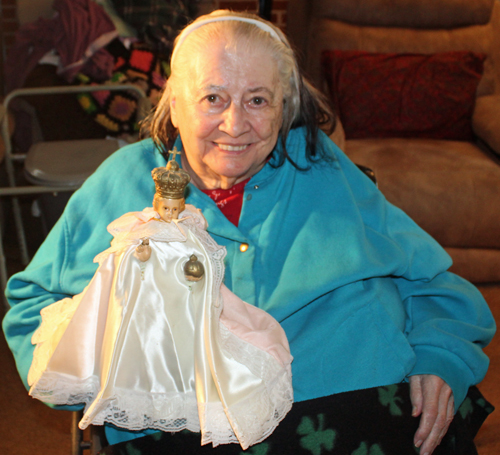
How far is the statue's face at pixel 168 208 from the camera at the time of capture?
0.81 metres

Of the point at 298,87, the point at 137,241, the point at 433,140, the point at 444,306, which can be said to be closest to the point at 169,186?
the point at 137,241

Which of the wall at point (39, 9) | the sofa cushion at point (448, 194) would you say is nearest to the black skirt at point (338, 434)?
the sofa cushion at point (448, 194)

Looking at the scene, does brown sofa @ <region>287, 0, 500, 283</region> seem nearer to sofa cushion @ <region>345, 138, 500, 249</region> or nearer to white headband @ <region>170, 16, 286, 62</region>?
sofa cushion @ <region>345, 138, 500, 249</region>

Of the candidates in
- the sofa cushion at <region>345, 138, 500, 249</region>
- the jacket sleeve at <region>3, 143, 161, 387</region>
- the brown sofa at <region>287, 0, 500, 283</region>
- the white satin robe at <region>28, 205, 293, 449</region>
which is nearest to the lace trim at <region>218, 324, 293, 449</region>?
the white satin robe at <region>28, 205, 293, 449</region>

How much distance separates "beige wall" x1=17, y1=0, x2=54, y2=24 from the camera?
10.6 feet

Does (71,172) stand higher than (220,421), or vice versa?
(220,421)

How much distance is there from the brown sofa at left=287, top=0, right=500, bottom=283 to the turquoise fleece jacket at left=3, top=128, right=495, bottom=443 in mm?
872

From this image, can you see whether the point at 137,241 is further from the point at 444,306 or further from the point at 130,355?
the point at 444,306

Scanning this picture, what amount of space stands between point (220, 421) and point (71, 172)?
63.1 inches

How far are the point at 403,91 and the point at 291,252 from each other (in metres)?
1.74

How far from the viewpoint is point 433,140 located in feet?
8.84

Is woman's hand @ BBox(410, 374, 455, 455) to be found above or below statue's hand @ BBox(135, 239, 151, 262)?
below

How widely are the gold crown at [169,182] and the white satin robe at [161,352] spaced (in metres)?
0.04

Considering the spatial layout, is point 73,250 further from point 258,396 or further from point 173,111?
point 258,396
